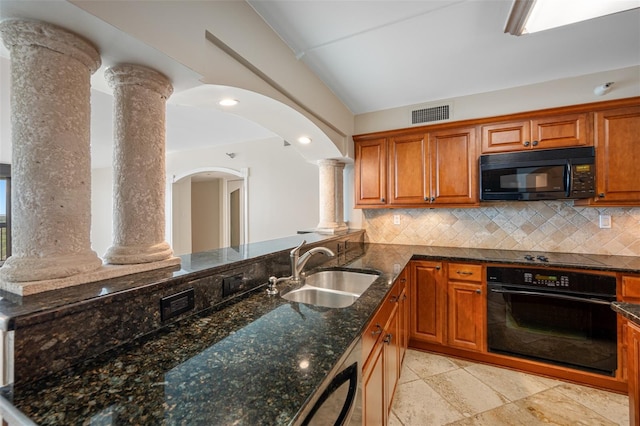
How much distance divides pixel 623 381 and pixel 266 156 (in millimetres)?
4348

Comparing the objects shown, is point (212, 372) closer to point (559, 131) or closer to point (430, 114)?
point (430, 114)

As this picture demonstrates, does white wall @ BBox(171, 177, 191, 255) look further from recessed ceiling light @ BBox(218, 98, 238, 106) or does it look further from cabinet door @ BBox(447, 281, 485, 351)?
cabinet door @ BBox(447, 281, 485, 351)

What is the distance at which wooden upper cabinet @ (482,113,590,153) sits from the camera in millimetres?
2355

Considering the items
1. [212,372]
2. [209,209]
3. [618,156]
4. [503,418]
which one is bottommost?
[503,418]

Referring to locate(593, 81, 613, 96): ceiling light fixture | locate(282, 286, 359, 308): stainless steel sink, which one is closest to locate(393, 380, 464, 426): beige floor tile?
locate(282, 286, 359, 308): stainless steel sink

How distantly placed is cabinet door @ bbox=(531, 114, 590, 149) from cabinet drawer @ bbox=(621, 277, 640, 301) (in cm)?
116

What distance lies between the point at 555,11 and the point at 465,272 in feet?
6.29

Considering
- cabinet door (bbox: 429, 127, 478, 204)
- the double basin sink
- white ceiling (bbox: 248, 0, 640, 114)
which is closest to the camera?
white ceiling (bbox: 248, 0, 640, 114)

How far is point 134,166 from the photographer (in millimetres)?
1126

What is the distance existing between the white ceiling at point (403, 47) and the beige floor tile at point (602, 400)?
2515mm

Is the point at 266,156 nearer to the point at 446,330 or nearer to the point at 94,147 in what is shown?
the point at 94,147

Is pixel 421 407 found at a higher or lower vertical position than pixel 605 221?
lower

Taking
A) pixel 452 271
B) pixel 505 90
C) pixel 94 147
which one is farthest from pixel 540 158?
pixel 94 147

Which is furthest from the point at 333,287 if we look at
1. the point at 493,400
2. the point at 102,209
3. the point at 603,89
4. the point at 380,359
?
the point at 102,209
